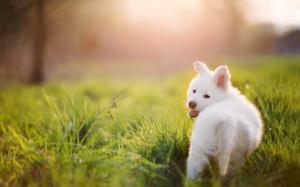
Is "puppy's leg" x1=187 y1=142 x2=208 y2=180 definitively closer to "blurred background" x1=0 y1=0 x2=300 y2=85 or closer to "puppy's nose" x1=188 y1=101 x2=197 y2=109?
"puppy's nose" x1=188 y1=101 x2=197 y2=109

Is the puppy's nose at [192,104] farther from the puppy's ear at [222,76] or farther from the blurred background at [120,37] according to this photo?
the blurred background at [120,37]

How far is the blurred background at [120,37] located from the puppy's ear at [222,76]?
45.5ft

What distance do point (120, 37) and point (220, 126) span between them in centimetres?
2695

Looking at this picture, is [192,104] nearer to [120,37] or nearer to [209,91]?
[209,91]

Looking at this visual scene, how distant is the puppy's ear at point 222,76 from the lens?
3867 millimetres

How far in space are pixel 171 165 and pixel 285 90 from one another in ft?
7.76

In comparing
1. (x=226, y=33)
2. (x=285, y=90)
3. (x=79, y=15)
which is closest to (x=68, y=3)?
(x=79, y=15)

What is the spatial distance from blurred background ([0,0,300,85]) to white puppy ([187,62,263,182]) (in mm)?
13871

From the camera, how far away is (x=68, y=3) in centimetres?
1856

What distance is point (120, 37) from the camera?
29969mm

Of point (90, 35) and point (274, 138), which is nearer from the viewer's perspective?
point (274, 138)

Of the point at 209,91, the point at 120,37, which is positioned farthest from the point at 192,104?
the point at 120,37

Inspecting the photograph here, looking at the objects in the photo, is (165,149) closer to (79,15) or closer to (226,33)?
(79,15)

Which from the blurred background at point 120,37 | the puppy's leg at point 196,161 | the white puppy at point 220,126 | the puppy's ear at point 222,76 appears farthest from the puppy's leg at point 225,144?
the blurred background at point 120,37
